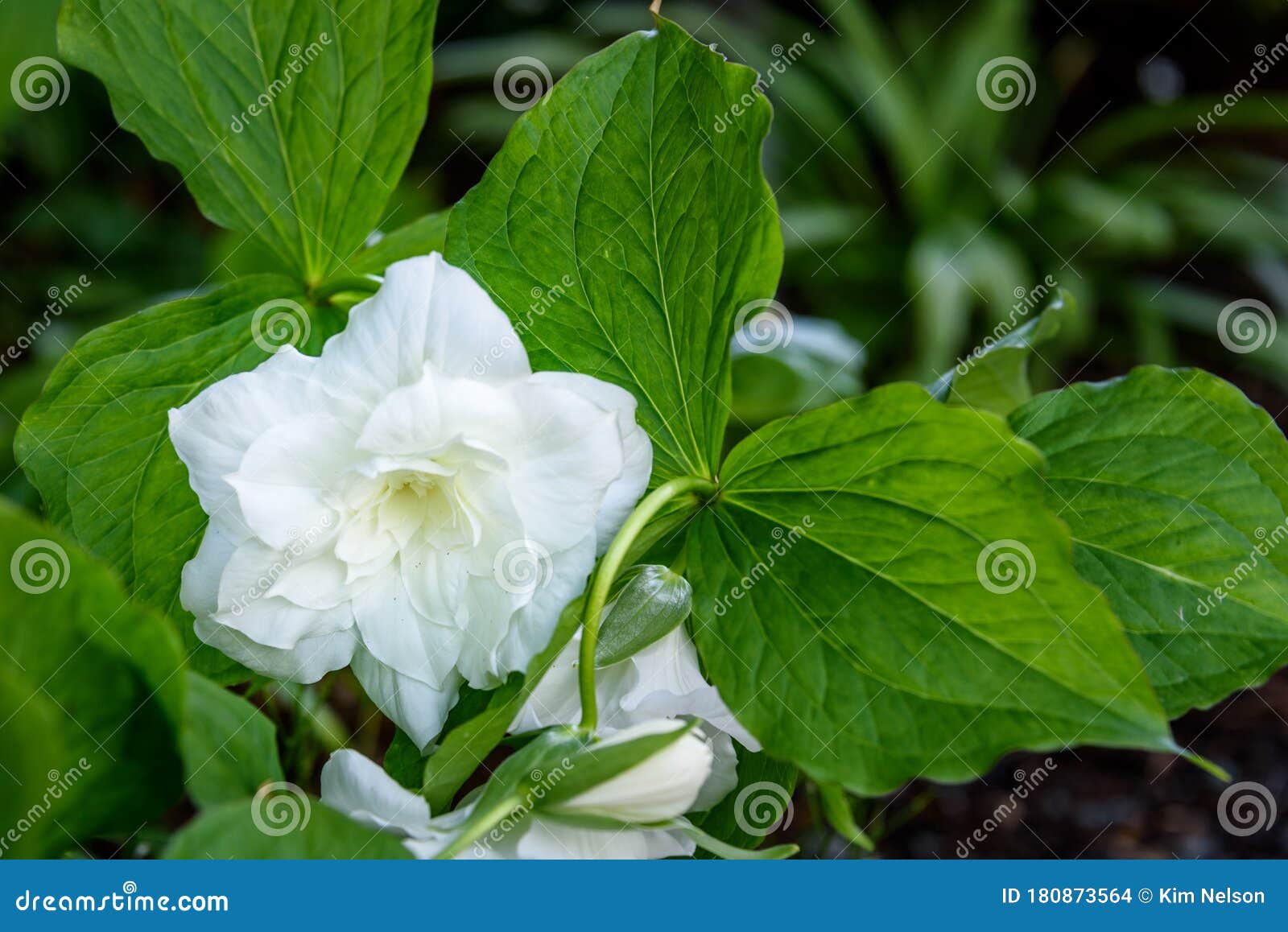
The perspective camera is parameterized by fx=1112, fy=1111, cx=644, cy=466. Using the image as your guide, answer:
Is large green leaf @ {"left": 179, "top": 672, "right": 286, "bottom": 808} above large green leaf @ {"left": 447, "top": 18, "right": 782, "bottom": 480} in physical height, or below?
below

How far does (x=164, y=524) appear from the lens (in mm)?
303

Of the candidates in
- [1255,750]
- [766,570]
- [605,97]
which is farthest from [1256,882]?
[1255,750]

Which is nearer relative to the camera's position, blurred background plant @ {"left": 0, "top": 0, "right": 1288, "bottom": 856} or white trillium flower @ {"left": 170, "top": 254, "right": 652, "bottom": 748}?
white trillium flower @ {"left": 170, "top": 254, "right": 652, "bottom": 748}

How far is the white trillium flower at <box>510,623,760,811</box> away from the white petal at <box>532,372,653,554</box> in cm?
2

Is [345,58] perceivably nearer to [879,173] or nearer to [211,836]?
[211,836]

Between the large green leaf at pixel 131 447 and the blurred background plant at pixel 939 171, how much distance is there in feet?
4.10

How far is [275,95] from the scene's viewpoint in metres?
0.33

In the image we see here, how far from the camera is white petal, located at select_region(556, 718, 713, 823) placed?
0.22m
